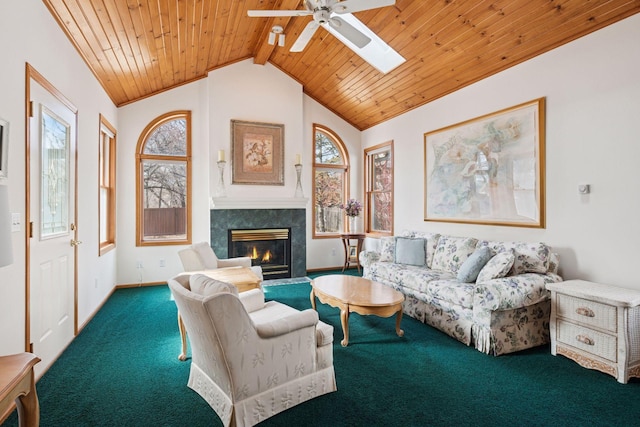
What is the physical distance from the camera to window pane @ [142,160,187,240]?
17.7ft

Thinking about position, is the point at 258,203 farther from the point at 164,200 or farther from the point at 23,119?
the point at 23,119

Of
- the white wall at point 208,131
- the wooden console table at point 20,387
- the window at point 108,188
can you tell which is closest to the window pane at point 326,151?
the white wall at point 208,131

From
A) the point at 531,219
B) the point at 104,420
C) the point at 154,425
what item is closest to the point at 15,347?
the point at 104,420

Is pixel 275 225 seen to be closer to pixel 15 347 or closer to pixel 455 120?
pixel 455 120

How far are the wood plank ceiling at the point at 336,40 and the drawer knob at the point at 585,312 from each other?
2434 millimetres

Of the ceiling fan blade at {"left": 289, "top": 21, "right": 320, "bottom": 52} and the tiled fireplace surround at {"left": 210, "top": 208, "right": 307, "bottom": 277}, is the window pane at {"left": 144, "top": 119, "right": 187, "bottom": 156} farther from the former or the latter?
the ceiling fan blade at {"left": 289, "top": 21, "right": 320, "bottom": 52}

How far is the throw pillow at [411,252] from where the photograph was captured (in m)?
4.49

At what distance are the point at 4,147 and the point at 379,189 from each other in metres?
5.31

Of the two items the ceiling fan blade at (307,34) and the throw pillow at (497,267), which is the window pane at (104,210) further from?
the throw pillow at (497,267)

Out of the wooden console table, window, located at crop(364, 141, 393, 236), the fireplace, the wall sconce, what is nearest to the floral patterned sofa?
window, located at crop(364, 141, 393, 236)

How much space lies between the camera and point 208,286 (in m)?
2.02

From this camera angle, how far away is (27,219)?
7.56 ft

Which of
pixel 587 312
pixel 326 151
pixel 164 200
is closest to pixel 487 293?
pixel 587 312

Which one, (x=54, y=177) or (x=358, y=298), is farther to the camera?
(x=358, y=298)
